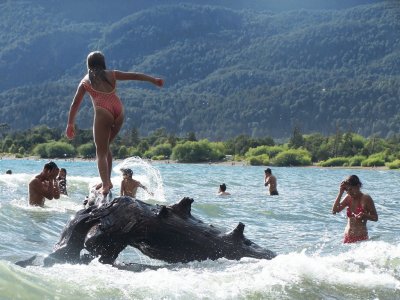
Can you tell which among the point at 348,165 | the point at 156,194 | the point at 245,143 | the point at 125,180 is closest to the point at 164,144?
the point at 245,143

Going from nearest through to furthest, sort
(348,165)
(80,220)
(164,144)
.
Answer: (80,220) → (348,165) → (164,144)

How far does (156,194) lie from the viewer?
28.2 m

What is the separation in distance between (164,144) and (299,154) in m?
30.1

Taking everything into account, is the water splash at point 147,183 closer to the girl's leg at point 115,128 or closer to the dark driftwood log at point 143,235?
the girl's leg at point 115,128

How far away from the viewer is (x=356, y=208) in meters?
12.9

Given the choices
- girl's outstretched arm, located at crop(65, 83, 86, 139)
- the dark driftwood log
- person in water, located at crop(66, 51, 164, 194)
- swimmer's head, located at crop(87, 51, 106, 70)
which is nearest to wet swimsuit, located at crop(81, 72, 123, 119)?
person in water, located at crop(66, 51, 164, 194)

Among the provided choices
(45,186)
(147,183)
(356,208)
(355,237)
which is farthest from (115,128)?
(147,183)

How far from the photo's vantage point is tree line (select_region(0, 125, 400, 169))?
405 ft

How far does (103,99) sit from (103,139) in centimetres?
51

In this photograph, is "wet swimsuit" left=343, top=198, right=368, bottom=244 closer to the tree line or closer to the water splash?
the water splash

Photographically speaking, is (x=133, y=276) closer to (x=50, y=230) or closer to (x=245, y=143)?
(x=50, y=230)

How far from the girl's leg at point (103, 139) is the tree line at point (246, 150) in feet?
332

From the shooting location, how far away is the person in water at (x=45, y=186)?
1794cm

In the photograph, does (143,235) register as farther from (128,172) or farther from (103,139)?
(128,172)
